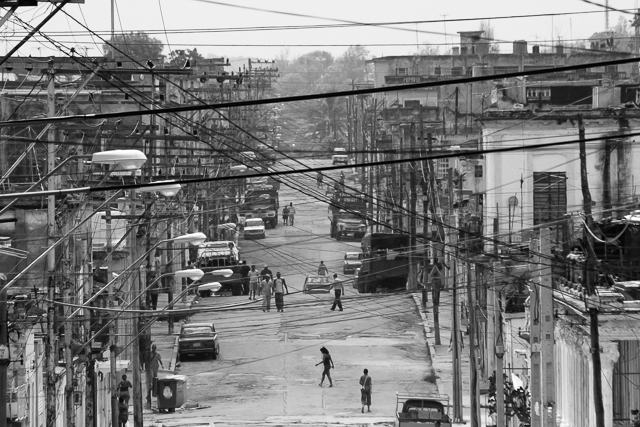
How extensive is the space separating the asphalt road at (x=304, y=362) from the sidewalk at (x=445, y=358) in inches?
14.4

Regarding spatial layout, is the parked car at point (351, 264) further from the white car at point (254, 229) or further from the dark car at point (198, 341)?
the dark car at point (198, 341)

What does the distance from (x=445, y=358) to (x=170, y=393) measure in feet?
40.4

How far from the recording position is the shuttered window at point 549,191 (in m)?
52.0

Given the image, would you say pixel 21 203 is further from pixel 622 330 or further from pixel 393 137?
pixel 393 137

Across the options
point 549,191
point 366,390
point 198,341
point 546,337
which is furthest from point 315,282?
point 546,337

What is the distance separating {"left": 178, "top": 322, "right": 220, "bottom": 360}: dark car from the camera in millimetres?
50281

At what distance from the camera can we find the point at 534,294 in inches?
1107

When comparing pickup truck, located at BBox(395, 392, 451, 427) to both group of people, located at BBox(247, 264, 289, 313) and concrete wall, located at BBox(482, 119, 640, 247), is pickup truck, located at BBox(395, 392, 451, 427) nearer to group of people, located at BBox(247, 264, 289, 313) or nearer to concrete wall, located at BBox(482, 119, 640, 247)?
concrete wall, located at BBox(482, 119, 640, 247)

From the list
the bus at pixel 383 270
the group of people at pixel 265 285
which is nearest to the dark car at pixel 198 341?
the group of people at pixel 265 285

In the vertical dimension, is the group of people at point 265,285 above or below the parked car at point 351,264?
above

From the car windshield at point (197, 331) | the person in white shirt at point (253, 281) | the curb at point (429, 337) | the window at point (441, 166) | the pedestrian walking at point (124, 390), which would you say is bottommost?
the curb at point (429, 337)

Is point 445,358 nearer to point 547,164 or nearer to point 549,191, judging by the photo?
point 549,191

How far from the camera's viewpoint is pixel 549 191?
5281cm

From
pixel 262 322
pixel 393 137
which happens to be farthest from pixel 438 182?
pixel 393 137
